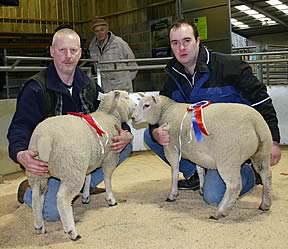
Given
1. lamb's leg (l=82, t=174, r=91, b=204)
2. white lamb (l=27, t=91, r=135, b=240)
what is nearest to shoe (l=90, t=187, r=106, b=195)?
lamb's leg (l=82, t=174, r=91, b=204)

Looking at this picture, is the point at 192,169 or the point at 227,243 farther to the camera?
the point at 192,169

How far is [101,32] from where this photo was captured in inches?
255

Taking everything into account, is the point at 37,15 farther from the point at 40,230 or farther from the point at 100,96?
the point at 40,230

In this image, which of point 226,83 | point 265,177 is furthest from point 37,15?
point 265,177

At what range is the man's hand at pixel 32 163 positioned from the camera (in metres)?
2.50

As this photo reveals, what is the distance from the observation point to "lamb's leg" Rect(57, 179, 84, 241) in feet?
8.19

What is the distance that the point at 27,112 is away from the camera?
2842 mm

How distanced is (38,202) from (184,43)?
1409 mm

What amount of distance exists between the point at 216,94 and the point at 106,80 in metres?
3.64

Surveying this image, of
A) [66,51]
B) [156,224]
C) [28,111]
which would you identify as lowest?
[156,224]

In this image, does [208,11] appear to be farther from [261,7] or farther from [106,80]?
[261,7]

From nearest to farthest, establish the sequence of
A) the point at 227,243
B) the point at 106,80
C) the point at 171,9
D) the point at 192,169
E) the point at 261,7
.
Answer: the point at 227,243 < the point at 192,169 < the point at 106,80 < the point at 171,9 < the point at 261,7

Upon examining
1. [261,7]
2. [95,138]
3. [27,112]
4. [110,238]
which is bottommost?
[110,238]

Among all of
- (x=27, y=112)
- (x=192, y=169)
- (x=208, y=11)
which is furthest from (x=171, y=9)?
(x=27, y=112)
